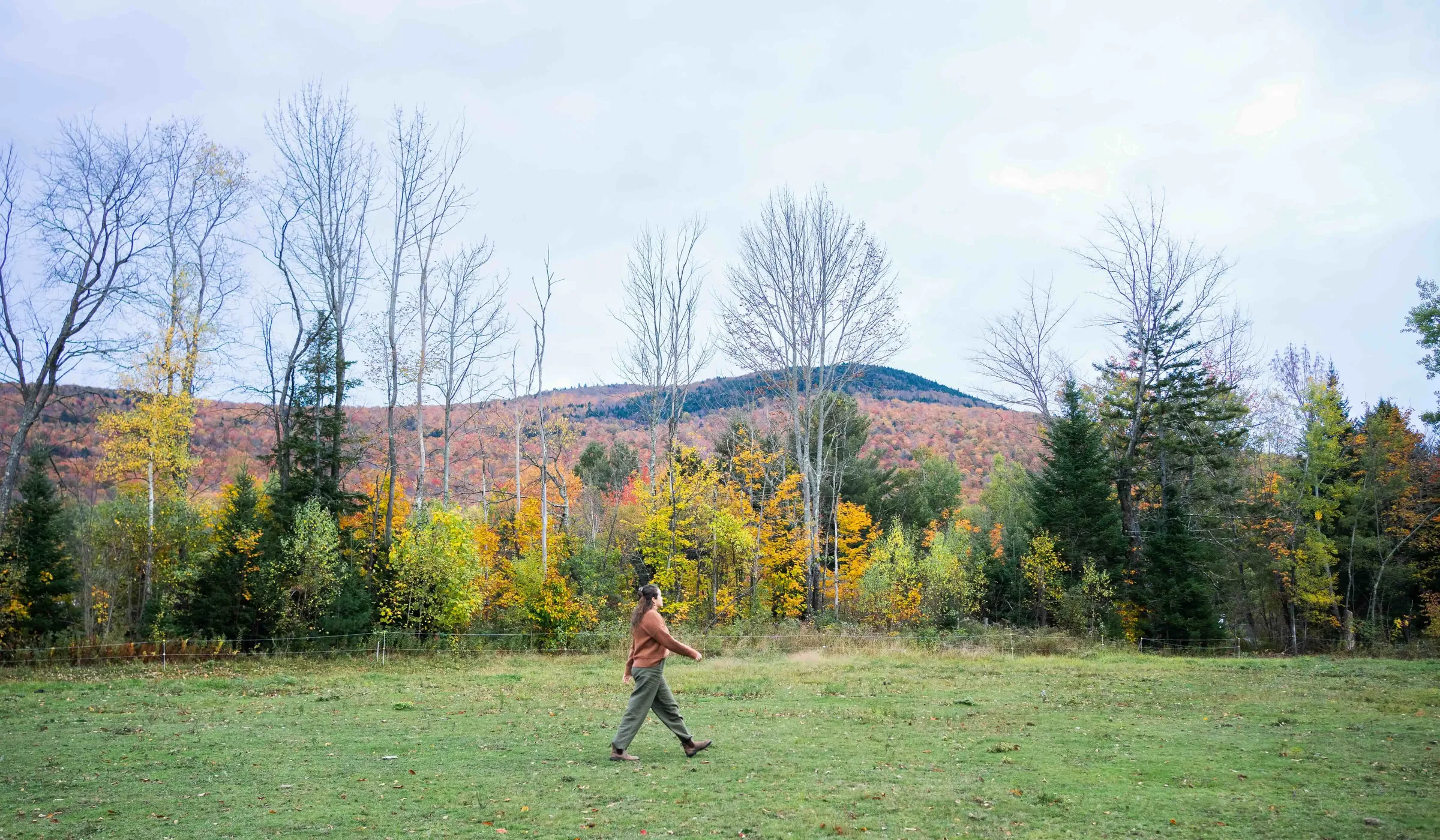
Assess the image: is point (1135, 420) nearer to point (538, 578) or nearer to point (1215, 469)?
Answer: point (1215, 469)

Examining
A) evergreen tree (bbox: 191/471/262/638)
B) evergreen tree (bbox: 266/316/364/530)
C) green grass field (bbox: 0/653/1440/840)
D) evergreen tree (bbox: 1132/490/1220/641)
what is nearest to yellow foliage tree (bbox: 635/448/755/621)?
evergreen tree (bbox: 266/316/364/530)

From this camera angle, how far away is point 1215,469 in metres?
36.0

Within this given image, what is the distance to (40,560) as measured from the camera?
2219cm

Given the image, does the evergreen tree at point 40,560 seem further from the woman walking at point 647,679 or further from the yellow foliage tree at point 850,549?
the yellow foliage tree at point 850,549

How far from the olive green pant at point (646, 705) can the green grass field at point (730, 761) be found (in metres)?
0.36

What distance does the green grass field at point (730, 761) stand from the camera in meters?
6.55

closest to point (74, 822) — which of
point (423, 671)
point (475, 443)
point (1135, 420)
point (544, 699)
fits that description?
point (544, 699)

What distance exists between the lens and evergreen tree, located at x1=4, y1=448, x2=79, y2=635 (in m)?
21.8

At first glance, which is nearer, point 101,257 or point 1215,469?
point 101,257

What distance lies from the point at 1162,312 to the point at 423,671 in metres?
34.1

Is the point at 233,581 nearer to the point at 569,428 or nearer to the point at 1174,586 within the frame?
the point at 569,428

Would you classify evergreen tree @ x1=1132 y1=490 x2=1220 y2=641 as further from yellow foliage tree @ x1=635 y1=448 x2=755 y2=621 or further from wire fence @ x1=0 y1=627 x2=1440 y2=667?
yellow foliage tree @ x1=635 y1=448 x2=755 y2=621

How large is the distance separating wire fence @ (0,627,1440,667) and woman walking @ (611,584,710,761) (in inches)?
646

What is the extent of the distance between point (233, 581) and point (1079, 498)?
1276 inches
